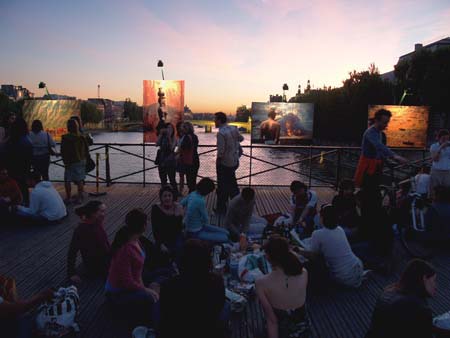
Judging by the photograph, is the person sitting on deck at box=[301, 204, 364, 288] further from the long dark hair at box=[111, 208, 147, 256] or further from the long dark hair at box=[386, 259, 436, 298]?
the long dark hair at box=[111, 208, 147, 256]

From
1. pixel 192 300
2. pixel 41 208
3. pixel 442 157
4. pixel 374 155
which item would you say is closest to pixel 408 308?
pixel 192 300

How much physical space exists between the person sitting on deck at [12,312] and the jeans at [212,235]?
2289 millimetres

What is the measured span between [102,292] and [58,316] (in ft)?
3.19

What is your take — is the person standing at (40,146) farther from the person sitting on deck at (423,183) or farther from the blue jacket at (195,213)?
the person sitting on deck at (423,183)

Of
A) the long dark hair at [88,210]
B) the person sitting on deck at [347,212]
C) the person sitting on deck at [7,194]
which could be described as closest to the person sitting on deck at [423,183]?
the person sitting on deck at [347,212]

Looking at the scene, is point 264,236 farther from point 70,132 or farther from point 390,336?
point 70,132

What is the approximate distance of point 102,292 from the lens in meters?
4.04

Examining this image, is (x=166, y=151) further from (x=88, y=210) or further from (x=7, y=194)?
(x=88, y=210)

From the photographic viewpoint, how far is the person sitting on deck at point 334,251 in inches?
152

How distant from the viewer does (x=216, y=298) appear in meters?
2.29

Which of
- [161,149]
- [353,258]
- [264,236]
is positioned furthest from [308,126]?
[353,258]

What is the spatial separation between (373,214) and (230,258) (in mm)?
1923

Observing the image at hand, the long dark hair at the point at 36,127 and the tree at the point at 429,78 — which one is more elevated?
the tree at the point at 429,78

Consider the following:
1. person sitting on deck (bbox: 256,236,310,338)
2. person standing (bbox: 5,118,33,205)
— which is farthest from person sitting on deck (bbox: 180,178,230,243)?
person standing (bbox: 5,118,33,205)
